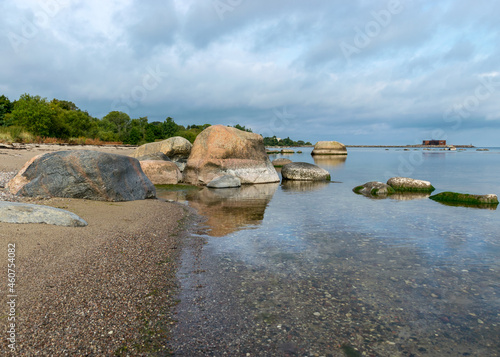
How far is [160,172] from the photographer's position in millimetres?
21625

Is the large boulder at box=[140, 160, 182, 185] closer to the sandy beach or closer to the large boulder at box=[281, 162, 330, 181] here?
the large boulder at box=[281, 162, 330, 181]

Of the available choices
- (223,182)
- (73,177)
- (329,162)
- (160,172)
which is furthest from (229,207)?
(329,162)

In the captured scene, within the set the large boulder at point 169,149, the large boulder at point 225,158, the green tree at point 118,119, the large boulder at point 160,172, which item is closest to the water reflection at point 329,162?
the large boulder at point 225,158

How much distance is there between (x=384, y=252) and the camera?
8.11 m

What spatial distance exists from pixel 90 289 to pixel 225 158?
18888 mm

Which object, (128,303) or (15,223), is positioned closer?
(128,303)

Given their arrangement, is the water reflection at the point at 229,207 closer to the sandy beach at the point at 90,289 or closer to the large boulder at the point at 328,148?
the sandy beach at the point at 90,289

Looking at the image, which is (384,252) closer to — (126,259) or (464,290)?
(464,290)

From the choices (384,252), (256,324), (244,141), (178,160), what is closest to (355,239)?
(384,252)

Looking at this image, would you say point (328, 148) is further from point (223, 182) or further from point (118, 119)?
point (223, 182)

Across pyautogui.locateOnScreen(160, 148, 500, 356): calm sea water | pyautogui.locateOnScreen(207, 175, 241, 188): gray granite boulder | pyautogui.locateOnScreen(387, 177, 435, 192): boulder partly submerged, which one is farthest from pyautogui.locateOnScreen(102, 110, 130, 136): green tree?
pyautogui.locateOnScreen(160, 148, 500, 356): calm sea water

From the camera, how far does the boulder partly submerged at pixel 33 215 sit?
267 inches

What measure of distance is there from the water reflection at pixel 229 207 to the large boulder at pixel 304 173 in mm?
8093

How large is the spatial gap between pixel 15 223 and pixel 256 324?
5.77m
